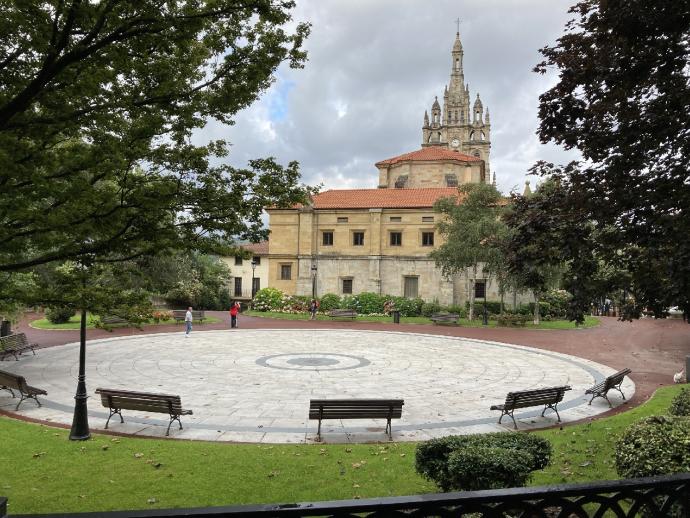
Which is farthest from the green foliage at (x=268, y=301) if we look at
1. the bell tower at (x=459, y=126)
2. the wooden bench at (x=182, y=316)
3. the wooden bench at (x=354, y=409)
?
the bell tower at (x=459, y=126)

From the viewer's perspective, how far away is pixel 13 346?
18.3m

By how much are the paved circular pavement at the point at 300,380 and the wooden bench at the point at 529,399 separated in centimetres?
35

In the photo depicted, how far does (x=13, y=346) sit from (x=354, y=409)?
15.0 metres

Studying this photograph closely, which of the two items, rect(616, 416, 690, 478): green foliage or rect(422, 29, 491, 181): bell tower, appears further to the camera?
rect(422, 29, 491, 181): bell tower

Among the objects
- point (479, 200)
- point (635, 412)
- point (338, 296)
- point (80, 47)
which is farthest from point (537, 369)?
point (338, 296)

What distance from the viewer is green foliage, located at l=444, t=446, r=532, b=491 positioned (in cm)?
566

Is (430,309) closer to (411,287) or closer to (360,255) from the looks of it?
(411,287)

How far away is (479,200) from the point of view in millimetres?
36219

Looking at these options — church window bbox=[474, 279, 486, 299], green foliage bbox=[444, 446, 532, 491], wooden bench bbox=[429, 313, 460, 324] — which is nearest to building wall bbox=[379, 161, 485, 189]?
church window bbox=[474, 279, 486, 299]

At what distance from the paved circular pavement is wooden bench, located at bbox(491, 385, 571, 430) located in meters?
0.35

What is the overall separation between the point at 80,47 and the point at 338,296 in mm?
39899

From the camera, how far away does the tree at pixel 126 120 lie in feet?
14.9

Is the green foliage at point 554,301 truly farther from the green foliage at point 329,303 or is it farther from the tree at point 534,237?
the tree at point 534,237

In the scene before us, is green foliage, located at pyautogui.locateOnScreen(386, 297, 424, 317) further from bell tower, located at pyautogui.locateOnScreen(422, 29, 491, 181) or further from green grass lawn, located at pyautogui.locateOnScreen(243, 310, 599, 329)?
bell tower, located at pyautogui.locateOnScreen(422, 29, 491, 181)
